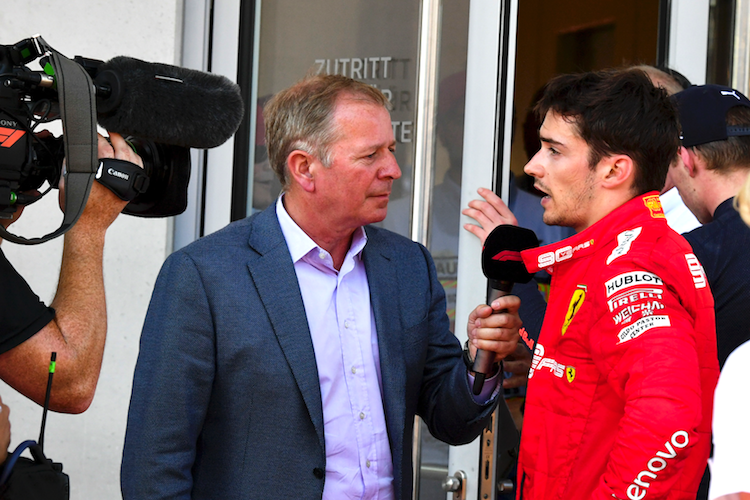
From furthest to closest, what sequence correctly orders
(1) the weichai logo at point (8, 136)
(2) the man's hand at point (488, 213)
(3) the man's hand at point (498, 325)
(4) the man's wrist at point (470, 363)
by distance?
(2) the man's hand at point (488, 213) → (4) the man's wrist at point (470, 363) → (3) the man's hand at point (498, 325) → (1) the weichai logo at point (8, 136)

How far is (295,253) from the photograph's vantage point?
1787 millimetres

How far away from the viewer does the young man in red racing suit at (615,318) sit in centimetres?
120

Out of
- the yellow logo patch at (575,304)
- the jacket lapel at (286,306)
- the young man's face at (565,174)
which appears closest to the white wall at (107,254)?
the jacket lapel at (286,306)

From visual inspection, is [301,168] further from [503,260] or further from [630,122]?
[630,122]

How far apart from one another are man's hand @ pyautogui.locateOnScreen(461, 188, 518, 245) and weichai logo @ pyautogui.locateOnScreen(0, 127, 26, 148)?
52.2 inches

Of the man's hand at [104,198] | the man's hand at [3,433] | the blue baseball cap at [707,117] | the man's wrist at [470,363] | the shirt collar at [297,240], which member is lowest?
the man's hand at [3,433]

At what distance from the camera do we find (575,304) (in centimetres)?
142

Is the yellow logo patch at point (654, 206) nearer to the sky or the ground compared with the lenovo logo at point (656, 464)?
nearer to the sky

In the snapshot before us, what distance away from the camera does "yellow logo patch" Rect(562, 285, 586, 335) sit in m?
1.41

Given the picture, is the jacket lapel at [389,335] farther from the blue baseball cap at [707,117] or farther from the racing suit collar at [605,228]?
the blue baseball cap at [707,117]

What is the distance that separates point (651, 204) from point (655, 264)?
182 mm

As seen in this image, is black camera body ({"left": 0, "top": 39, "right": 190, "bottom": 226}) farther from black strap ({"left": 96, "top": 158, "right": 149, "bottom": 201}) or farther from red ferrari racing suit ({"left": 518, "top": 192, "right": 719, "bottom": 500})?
red ferrari racing suit ({"left": 518, "top": 192, "right": 719, "bottom": 500})

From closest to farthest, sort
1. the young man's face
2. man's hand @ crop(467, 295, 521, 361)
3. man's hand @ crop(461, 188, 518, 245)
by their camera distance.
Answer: the young man's face < man's hand @ crop(467, 295, 521, 361) < man's hand @ crop(461, 188, 518, 245)


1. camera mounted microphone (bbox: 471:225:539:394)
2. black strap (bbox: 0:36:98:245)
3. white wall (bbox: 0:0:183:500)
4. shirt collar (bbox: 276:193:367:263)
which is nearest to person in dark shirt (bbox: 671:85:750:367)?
camera mounted microphone (bbox: 471:225:539:394)
